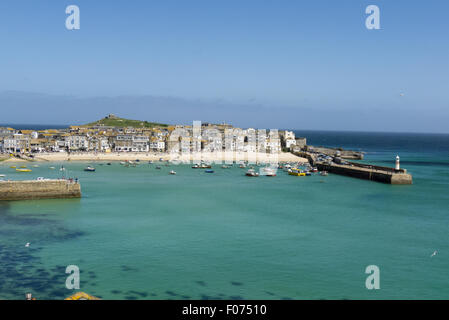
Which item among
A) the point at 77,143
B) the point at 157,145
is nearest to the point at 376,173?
the point at 157,145

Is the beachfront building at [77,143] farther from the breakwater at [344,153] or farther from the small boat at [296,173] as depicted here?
the small boat at [296,173]

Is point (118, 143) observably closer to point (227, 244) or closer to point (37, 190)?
point (37, 190)

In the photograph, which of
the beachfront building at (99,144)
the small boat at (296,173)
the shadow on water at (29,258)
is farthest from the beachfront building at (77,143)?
the shadow on water at (29,258)

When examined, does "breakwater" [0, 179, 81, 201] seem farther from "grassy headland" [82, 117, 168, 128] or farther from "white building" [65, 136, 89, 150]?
"grassy headland" [82, 117, 168, 128]

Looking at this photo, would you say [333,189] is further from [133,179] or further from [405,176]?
[133,179]
